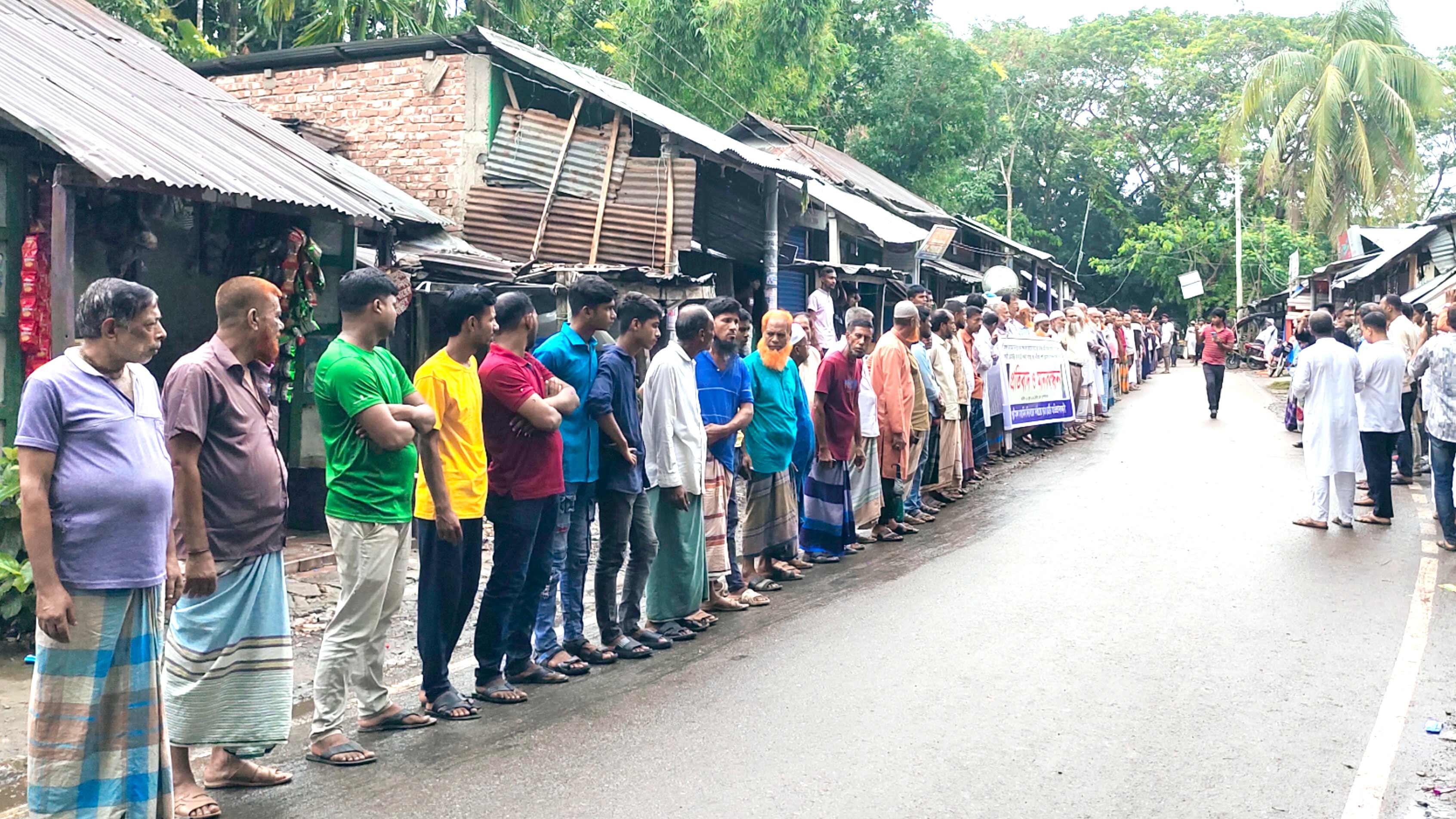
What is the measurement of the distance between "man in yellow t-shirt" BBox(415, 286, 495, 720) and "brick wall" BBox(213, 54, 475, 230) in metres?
10.3

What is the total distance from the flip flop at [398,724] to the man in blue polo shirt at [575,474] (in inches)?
38.2

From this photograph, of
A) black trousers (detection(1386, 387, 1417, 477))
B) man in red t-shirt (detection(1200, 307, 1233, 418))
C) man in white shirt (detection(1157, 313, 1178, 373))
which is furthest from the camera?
man in white shirt (detection(1157, 313, 1178, 373))

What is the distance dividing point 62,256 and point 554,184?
324 inches

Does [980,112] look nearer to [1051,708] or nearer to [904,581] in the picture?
[904,581]

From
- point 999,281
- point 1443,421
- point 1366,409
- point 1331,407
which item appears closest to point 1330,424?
point 1331,407

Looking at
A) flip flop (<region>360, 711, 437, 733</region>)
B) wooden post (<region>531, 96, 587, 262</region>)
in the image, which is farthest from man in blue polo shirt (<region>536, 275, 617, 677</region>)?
wooden post (<region>531, 96, 587, 262</region>)

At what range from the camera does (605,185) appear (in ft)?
49.7

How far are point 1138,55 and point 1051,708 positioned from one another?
160 feet

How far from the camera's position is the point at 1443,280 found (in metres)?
18.6

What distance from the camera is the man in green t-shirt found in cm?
479

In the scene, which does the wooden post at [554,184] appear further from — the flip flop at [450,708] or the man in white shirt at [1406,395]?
the flip flop at [450,708]

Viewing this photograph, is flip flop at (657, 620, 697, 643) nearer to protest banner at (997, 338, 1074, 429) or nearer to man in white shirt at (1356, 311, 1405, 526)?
man in white shirt at (1356, 311, 1405, 526)

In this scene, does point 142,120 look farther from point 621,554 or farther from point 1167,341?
point 1167,341

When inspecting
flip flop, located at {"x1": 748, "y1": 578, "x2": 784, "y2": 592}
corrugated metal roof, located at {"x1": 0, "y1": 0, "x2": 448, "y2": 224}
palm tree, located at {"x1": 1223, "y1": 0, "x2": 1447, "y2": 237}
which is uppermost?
palm tree, located at {"x1": 1223, "y1": 0, "x2": 1447, "y2": 237}
